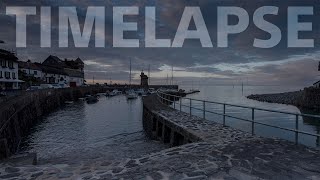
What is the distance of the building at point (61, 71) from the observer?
100938mm

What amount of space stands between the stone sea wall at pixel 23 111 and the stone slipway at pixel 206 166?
443 centimetres

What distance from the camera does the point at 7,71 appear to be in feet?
196

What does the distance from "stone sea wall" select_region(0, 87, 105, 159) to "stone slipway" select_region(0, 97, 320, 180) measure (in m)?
4.43

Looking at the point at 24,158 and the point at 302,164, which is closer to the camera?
the point at 302,164

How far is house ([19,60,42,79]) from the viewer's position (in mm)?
86100

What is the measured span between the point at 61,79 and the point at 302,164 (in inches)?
4291

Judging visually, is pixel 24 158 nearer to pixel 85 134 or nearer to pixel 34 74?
pixel 85 134

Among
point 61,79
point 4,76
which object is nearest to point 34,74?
point 61,79

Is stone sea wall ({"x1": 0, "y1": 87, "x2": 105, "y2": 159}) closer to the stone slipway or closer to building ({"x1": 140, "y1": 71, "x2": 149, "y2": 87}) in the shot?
the stone slipway

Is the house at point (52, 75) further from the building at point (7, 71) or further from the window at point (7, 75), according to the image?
the window at point (7, 75)

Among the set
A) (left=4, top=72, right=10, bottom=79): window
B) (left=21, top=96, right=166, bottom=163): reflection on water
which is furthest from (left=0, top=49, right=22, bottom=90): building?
(left=21, top=96, right=166, bottom=163): reflection on water

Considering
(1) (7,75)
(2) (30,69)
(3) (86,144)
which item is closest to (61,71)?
(2) (30,69)

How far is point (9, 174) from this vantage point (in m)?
6.76

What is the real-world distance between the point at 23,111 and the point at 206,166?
26422mm
